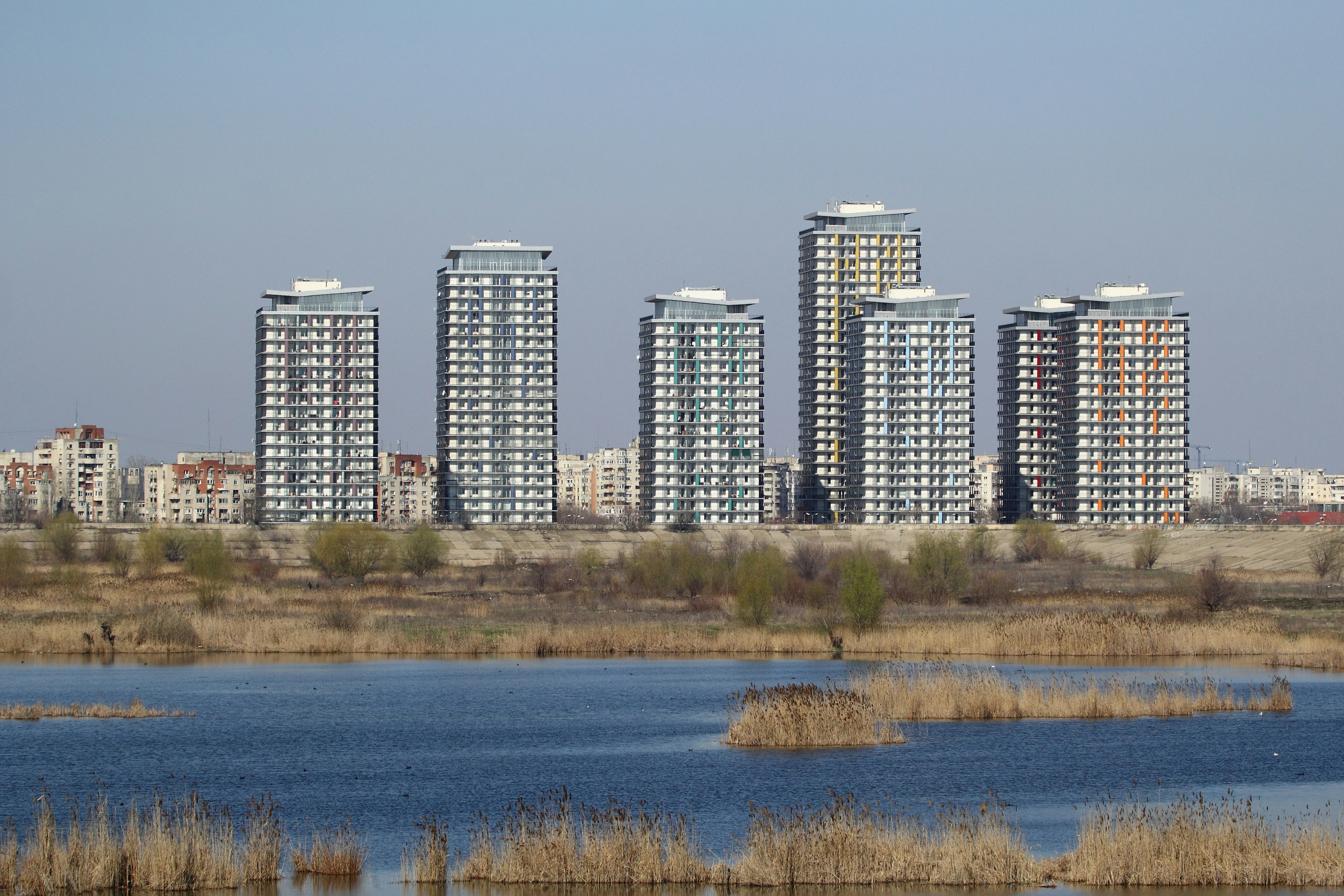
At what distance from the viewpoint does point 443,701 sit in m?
52.8

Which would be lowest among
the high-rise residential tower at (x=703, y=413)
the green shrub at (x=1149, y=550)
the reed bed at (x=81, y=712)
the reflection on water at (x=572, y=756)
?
the reflection on water at (x=572, y=756)

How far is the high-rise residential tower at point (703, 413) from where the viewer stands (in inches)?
6855

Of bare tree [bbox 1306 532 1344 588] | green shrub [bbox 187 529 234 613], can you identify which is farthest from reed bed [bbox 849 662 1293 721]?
bare tree [bbox 1306 532 1344 588]

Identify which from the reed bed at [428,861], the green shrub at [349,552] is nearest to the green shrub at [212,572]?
the green shrub at [349,552]

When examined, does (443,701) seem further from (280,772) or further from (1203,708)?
(1203,708)

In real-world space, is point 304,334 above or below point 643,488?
above

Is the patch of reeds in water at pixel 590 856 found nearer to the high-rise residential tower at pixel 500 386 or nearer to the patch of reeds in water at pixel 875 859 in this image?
the patch of reeds in water at pixel 875 859

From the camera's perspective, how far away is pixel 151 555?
359 feet

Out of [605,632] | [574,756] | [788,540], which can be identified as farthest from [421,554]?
[574,756]

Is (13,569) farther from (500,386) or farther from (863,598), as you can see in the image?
(500,386)

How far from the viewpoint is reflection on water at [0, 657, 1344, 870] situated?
33312 millimetres

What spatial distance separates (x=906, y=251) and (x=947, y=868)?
16840cm

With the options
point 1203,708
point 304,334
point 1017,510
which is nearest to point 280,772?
point 1203,708

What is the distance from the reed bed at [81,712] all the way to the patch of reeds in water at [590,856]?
23379 millimetres
